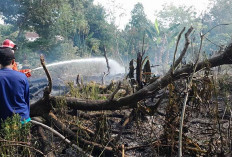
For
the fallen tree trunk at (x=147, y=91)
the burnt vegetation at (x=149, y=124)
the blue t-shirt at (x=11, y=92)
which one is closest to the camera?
the blue t-shirt at (x=11, y=92)

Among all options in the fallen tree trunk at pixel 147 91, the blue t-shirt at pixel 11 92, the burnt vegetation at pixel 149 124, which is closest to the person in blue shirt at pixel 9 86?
the blue t-shirt at pixel 11 92

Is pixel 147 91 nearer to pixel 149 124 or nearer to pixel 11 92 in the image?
pixel 149 124

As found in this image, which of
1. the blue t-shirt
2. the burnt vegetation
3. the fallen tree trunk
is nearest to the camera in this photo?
the blue t-shirt

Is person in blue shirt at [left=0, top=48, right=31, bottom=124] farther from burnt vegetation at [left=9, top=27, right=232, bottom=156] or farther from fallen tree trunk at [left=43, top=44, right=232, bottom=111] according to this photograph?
fallen tree trunk at [left=43, top=44, right=232, bottom=111]

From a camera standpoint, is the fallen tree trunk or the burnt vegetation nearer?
the burnt vegetation

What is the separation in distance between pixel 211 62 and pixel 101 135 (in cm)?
204

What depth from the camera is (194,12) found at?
1581 inches

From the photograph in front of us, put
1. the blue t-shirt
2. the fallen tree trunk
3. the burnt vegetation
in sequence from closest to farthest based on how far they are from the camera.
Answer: the blue t-shirt, the burnt vegetation, the fallen tree trunk

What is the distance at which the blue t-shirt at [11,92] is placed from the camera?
2.47 m

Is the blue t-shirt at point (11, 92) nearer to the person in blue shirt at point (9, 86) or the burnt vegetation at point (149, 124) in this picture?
the person in blue shirt at point (9, 86)

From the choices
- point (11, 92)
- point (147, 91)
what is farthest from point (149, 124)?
point (11, 92)

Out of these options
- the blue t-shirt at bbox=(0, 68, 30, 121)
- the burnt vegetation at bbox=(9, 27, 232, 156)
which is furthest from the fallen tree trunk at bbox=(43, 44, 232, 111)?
the blue t-shirt at bbox=(0, 68, 30, 121)

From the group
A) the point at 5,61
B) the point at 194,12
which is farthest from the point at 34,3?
the point at 194,12

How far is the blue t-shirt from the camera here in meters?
2.47
